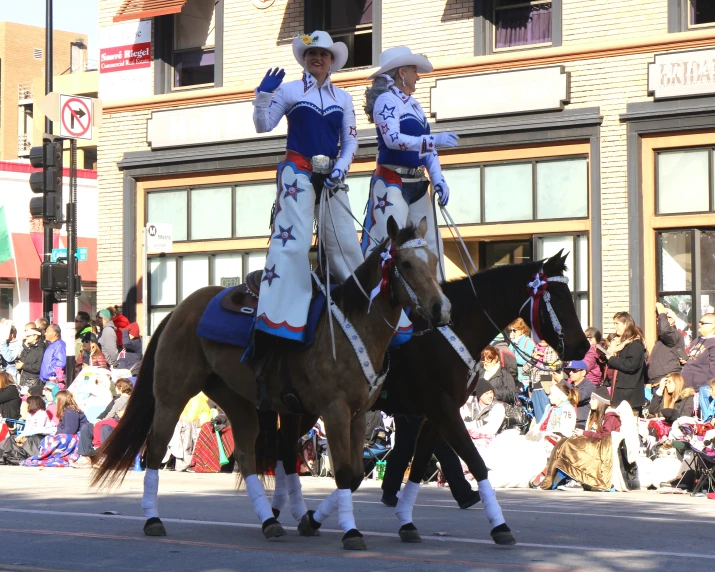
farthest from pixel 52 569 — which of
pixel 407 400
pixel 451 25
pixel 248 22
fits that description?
pixel 248 22

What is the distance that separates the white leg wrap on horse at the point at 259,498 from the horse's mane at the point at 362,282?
1576 millimetres

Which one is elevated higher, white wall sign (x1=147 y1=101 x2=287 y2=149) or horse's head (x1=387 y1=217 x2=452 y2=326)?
white wall sign (x1=147 y1=101 x2=287 y2=149)

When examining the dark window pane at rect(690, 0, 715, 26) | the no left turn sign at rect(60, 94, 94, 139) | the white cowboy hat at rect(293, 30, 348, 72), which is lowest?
the white cowboy hat at rect(293, 30, 348, 72)

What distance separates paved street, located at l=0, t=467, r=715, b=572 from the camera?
26.1 ft

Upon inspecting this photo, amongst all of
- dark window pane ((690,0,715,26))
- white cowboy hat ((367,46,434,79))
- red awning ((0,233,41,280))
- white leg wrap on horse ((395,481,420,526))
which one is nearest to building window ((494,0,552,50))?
dark window pane ((690,0,715,26))

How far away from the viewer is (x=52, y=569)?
25.2ft

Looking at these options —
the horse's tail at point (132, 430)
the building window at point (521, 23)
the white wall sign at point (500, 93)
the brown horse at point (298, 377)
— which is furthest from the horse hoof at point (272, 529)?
the building window at point (521, 23)

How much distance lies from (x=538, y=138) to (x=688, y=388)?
24.4 feet

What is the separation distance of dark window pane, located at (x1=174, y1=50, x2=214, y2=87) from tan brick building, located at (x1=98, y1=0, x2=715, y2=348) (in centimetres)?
4

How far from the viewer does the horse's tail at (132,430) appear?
33.2ft

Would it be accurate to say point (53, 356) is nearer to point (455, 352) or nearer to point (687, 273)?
point (687, 273)

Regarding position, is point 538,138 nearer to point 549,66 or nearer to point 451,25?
point 549,66

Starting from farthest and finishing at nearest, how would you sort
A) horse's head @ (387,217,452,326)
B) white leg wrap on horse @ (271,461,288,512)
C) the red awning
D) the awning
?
the red awning, the awning, white leg wrap on horse @ (271,461,288,512), horse's head @ (387,217,452,326)

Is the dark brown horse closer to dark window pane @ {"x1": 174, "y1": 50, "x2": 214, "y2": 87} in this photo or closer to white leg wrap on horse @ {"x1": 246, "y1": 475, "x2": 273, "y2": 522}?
white leg wrap on horse @ {"x1": 246, "y1": 475, "x2": 273, "y2": 522}
